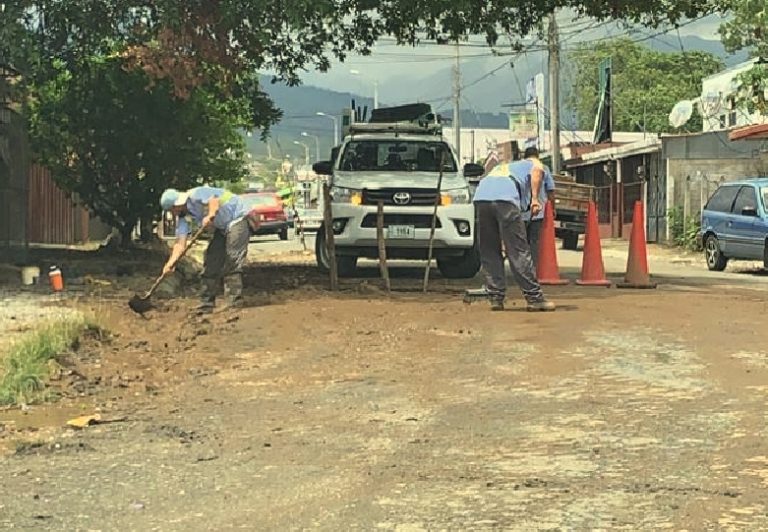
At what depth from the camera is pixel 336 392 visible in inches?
300

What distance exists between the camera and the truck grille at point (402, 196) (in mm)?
14156

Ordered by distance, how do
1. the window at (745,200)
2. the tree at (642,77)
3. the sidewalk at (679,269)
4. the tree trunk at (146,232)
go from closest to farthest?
the sidewalk at (679,269) < the window at (745,200) < the tree trunk at (146,232) < the tree at (642,77)

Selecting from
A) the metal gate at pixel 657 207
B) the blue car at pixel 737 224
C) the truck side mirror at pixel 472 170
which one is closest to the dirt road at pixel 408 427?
the truck side mirror at pixel 472 170

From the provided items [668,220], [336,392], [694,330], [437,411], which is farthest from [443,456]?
[668,220]

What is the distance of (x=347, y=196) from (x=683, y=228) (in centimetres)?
2099

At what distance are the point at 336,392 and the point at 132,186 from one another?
13.9 m

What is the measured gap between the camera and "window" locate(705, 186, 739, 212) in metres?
21.4

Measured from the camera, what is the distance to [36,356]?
839 cm

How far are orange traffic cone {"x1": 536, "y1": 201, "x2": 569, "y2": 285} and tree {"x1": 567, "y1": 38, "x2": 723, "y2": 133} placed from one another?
189ft

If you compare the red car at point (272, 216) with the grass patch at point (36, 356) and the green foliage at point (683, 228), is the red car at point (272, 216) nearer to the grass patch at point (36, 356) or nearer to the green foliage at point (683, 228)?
the green foliage at point (683, 228)

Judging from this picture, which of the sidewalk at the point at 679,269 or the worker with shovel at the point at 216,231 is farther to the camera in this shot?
the sidewalk at the point at 679,269

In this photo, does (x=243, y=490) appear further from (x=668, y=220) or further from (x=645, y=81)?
(x=645, y=81)

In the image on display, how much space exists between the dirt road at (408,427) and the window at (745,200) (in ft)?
34.1

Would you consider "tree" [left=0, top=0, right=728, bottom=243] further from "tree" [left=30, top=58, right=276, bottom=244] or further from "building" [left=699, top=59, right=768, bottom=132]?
"building" [left=699, top=59, right=768, bottom=132]
